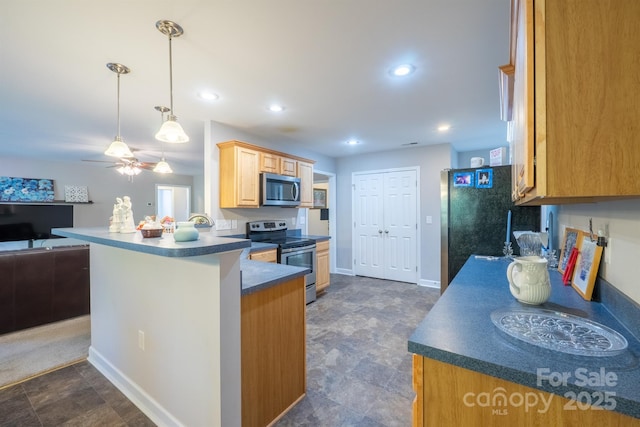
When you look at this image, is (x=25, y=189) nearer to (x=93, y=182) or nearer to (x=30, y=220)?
(x=30, y=220)

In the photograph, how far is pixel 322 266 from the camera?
4.24 meters

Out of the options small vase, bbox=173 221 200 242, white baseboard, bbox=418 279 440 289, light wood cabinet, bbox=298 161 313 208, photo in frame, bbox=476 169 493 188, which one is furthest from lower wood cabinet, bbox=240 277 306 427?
white baseboard, bbox=418 279 440 289

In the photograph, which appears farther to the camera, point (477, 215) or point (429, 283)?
point (429, 283)

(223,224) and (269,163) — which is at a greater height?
(269,163)

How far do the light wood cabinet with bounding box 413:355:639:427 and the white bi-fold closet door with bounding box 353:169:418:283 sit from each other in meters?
4.12

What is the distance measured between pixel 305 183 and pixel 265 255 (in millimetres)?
1580

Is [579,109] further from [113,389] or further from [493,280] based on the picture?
[113,389]

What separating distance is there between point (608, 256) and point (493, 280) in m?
0.60

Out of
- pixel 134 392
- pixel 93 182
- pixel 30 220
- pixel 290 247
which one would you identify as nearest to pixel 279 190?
pixel 290 247

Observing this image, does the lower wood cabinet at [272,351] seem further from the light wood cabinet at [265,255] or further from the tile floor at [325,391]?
the light wood cabinet at [265,255]

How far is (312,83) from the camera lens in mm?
2350

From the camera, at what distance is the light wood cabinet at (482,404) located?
676 millimetres

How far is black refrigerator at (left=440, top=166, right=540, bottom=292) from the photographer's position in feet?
8.61

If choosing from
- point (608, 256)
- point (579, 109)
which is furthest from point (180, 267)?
point (608, 256)
